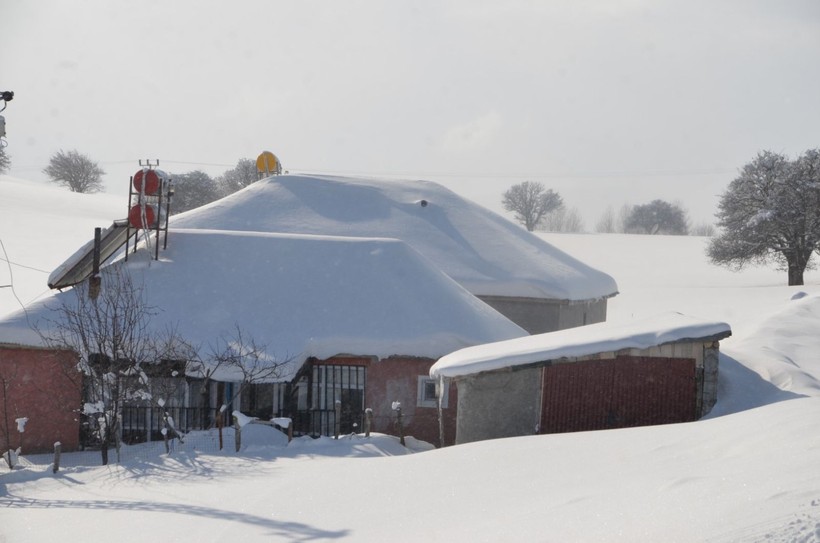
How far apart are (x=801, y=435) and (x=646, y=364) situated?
20.9 feet

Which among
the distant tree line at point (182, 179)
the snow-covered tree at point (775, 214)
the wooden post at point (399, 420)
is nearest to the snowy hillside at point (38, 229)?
the distant tree line at point (182, 179)

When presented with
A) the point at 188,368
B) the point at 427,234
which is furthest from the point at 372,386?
the point at 427,234

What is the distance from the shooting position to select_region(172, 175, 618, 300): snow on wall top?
90.6 feet

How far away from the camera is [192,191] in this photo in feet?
269

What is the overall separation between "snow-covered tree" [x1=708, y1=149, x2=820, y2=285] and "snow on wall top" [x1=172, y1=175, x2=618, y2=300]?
919 inches

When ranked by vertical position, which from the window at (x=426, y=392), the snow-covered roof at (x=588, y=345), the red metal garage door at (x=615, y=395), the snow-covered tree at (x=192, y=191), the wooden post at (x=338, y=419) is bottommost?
the wooden post at (x=338, y=419)

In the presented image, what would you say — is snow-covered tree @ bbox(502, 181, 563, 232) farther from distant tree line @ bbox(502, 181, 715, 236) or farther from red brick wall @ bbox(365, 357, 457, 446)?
red brick wall @ bbox(365, 357, 457, 446)

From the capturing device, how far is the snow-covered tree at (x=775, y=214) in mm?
50625

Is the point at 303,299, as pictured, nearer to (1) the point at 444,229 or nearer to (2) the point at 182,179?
(1) the point at 444,229

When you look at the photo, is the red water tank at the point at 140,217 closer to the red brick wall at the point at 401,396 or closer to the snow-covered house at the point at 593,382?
the red brick wall at the point at 401,396

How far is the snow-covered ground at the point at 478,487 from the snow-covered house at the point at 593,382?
1.11 meters

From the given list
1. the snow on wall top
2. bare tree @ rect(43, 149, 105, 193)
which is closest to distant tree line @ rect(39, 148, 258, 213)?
bare tree @ rect(43, 149, 105, 193)

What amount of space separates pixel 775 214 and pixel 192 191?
50.3 m

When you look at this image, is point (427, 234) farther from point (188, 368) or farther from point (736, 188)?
point (736, 188)
